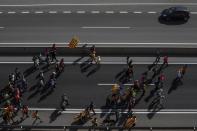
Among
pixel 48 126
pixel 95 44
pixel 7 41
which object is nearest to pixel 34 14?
pixel 7 41

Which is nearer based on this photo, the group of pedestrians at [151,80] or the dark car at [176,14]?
the group of pedestrians at [151,80]

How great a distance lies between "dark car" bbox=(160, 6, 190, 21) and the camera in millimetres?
64125

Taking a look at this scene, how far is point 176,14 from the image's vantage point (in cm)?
6412

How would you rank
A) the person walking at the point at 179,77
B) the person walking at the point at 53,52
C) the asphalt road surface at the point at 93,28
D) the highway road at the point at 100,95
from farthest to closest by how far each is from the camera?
the asphalt road surface at the point at 93,28 < the person walking at the point at 53,52 < the person walking at the point at 179,77 < the highway road at the point at 100,95

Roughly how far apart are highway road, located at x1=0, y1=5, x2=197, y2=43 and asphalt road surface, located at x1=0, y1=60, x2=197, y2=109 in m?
4.79

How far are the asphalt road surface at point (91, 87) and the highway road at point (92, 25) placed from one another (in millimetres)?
4794

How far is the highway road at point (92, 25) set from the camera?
205ft

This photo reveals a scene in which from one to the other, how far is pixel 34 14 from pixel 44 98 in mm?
14314

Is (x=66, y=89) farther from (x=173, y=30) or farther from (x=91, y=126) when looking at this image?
(x=173, y=30)

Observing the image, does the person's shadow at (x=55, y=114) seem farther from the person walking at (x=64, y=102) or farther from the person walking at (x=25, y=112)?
the person walking at (x=25, y=112)

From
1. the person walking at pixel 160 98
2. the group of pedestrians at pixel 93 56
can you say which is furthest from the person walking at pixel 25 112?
the person walking at pixel 160 98

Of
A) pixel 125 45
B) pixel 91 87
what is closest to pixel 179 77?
pixel 125 45

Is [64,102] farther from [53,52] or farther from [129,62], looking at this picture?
[129,62]

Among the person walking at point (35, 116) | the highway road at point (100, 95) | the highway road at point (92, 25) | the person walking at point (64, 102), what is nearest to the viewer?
the person walking at point (35, 116)
